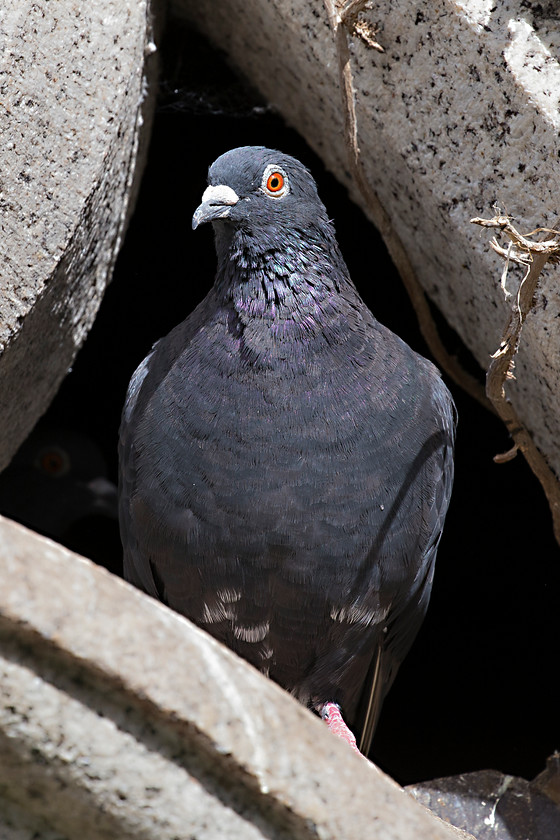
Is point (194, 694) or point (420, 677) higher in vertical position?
point (194, 694)

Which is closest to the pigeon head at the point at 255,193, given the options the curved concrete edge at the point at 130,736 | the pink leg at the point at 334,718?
the curved concrete edge at the point at 130,736

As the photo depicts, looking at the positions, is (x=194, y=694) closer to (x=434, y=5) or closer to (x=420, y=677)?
(x=434, y=5)

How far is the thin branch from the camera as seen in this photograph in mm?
2924

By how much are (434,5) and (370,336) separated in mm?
1057

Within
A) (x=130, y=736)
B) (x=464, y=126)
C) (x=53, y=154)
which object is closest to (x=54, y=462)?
(x=53, y=154)

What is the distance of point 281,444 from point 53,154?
1140mm

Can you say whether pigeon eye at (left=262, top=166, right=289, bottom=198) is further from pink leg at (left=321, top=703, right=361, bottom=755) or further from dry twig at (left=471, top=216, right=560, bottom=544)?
pink leg at (left=321, top=703, right=361, bottom=755)

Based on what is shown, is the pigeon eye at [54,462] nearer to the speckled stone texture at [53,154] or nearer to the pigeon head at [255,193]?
the speckled stone texture at [53,154]

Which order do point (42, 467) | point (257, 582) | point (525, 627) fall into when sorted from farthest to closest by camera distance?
point (42, 467), point (525, 627), point (257, 582)

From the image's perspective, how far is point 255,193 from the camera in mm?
2824

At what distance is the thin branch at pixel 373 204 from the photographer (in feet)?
9.59

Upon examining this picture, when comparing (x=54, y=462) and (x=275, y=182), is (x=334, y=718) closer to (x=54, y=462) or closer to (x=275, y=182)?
(x=275, y=182)

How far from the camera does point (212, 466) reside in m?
2.78

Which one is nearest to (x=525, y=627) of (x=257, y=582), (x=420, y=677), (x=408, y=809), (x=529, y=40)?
(x=420, y=677)
